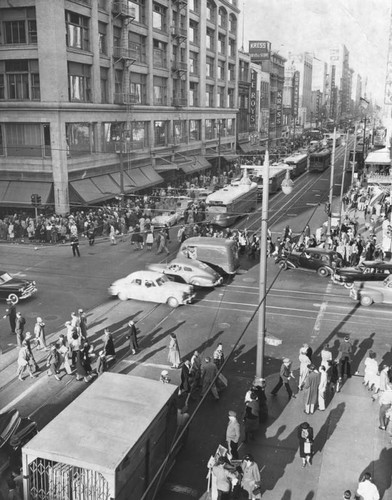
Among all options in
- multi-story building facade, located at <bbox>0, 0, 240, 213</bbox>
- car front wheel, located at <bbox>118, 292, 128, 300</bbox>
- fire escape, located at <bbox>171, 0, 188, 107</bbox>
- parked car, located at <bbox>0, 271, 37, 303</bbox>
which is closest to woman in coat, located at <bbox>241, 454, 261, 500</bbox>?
car front wheel, located at <bbox>118, 292, 128, 300</bbox>

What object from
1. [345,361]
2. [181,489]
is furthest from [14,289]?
[181,489]

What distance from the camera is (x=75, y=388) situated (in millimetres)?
18016

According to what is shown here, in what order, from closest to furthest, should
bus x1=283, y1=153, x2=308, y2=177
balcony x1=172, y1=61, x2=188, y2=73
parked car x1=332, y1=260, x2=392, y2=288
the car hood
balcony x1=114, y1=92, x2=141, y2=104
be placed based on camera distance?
the car hood < parked car x1=332, y1=260, x2=392, y2=288 < balcony x1=114, y1=92, x2=141, y2=104 < balcony x1=172, y1=61, x2=188, y2=73 < bus x1=283, y1=153, x2=308, y2=177

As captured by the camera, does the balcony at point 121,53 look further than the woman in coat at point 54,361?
Yes

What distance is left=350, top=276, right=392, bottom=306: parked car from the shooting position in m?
26.1

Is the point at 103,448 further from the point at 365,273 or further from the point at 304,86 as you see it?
the point at 304,86

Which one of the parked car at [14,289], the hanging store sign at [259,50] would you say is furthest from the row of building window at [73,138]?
the hanging store sign at [259,50]

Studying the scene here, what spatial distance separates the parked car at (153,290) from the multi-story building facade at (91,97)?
65.6ft

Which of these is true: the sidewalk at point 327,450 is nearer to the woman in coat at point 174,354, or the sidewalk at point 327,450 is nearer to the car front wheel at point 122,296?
the woman in coat at point 174,354

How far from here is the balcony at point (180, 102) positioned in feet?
220

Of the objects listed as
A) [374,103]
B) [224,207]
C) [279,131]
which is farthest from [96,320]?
[374,103]

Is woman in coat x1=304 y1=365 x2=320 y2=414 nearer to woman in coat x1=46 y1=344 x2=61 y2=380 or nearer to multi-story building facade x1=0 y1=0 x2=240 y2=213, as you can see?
woman in coat x1=46 y1=344 x2=61 y2=380

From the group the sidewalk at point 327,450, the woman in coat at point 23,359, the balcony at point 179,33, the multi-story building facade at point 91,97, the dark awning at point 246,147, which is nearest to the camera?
the sidewalk at point 327,450

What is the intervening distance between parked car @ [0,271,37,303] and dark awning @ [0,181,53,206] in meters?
18.4
